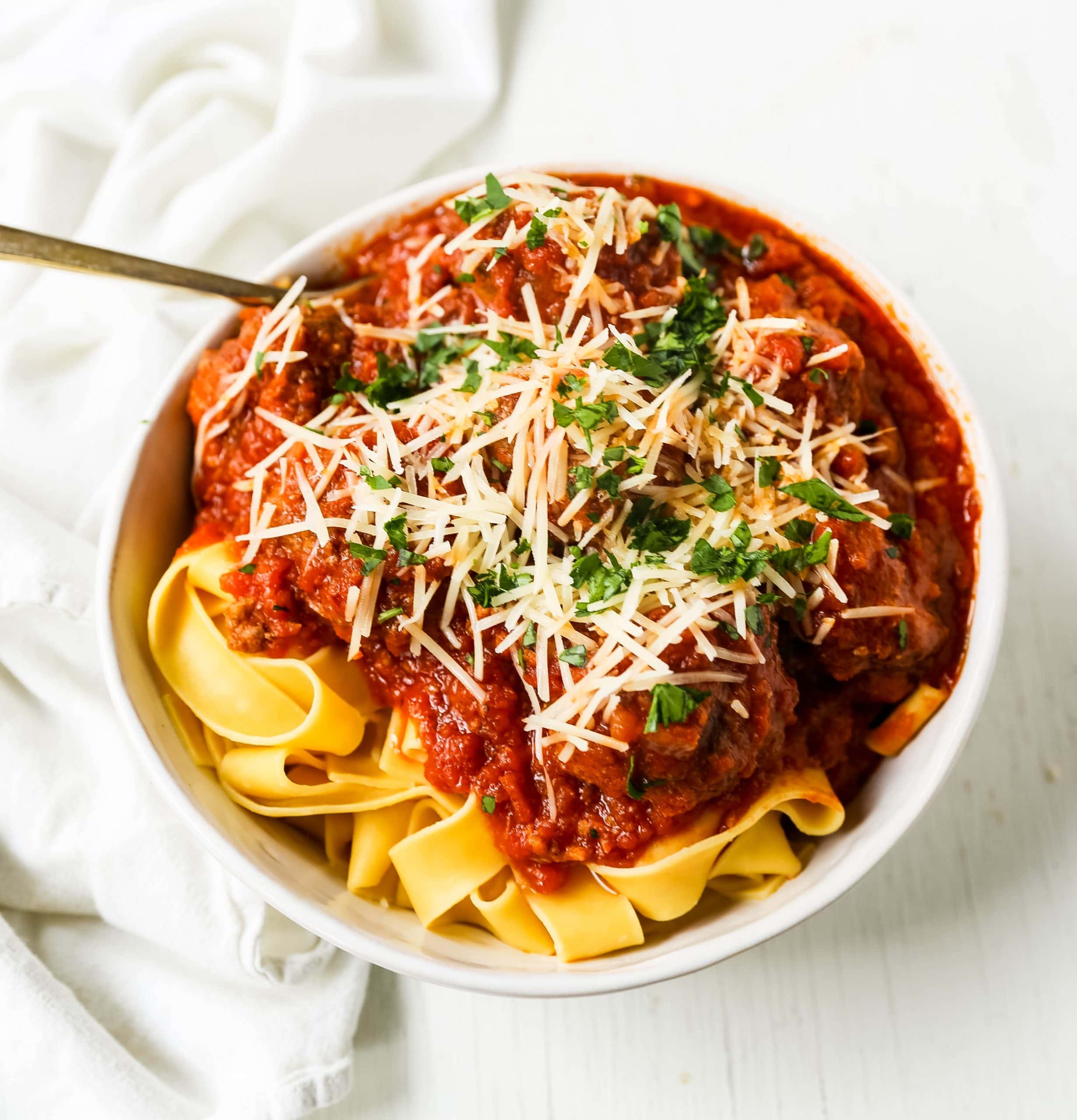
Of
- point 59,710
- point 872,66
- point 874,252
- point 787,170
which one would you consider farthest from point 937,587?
point 59,710

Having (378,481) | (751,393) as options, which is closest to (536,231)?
(751,393)

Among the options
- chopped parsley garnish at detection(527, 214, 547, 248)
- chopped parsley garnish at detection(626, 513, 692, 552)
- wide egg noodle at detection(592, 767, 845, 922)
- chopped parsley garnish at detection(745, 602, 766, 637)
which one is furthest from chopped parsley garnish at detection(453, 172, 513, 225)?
wide egg noodle at detection(592, 767, 845, 922)

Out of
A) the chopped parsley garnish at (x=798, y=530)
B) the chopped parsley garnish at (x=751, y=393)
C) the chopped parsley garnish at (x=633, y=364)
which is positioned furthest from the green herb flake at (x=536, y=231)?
the chopped parsley garnish at (x=798, y=530)

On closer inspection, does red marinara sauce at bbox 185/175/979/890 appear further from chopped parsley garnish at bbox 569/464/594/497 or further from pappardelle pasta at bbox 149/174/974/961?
chopped parsley garnish at bbox 569/464/594/497

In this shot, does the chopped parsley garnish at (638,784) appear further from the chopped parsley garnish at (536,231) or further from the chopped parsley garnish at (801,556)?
the chopped parsley garnish at (536,231)

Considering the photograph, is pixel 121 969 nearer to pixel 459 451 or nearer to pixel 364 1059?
pixel 364 1059

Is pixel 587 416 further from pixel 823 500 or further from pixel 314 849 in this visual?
pixel 314 849

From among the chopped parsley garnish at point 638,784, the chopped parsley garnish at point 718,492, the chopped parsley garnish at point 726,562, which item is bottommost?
the chopped parsley garnish at point 638,784

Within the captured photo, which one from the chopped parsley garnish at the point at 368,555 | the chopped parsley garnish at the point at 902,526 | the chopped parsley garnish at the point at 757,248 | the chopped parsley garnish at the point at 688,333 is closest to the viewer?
the chopped parsley garnish at the point at 368,555
